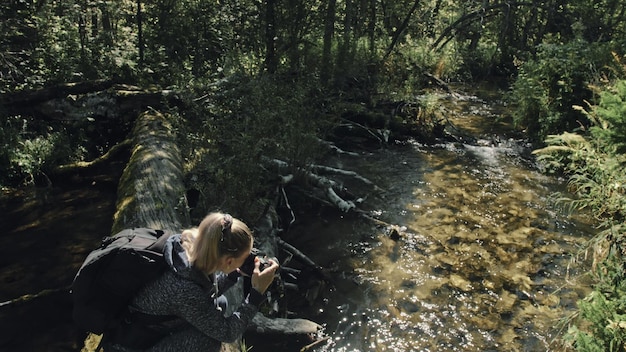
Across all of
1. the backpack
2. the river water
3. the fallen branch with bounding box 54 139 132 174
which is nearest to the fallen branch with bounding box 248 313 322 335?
the river water

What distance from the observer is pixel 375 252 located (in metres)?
7.36

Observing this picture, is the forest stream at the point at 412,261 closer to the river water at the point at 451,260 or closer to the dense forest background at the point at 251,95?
the river water at the point at 451,260

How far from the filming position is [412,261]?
7145 mm

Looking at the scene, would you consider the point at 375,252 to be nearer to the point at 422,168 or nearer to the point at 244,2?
the point at 422,168

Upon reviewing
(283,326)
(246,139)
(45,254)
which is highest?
(246,139)

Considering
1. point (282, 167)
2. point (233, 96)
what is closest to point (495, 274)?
point (282, 167)

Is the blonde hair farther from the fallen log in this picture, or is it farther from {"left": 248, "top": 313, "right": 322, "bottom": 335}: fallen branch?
{"left": 248, "top": 313, "right": 322, "bottom": 335}: fallen branch

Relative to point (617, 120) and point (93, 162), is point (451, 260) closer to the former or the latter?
point (617, 120)

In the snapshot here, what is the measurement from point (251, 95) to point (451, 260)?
4792 mm

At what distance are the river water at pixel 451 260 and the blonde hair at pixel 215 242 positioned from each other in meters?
3.19

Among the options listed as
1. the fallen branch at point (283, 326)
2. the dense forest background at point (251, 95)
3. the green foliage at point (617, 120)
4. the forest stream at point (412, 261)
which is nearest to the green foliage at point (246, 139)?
the dense forest background at point (251, 95)

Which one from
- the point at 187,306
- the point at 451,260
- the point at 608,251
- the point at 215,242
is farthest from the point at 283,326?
the point at 608,251

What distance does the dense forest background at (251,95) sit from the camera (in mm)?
6484

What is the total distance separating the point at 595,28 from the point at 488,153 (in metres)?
→ 19.8
